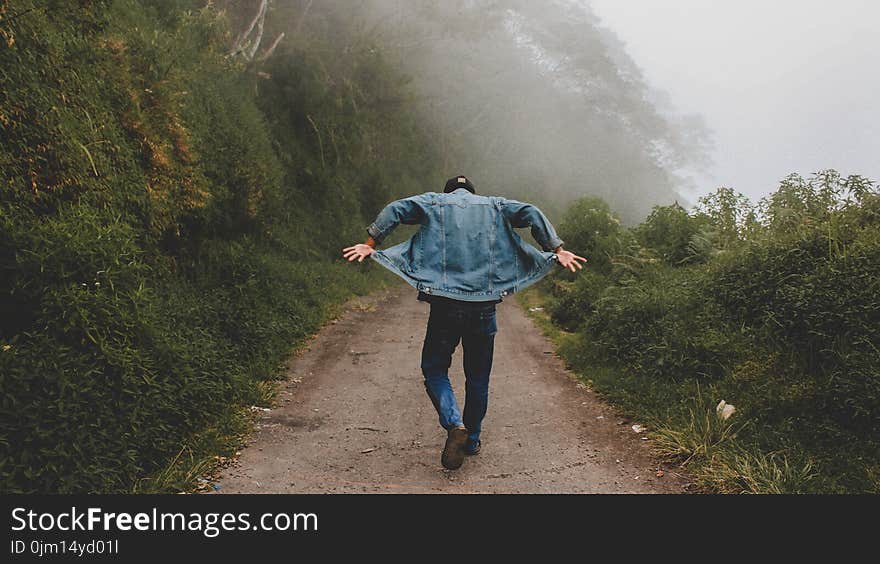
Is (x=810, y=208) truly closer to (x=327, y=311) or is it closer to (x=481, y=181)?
(x=327, y=311)

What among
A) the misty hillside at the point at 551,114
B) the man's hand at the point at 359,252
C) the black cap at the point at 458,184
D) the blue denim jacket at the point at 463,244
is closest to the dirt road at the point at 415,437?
the blue denim jacket at the point at 463,244

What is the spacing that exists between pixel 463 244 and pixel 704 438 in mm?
2413

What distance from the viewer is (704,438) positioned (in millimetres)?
4539

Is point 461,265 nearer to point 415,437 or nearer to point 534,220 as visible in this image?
point 534,220

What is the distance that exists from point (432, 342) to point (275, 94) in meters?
12.7

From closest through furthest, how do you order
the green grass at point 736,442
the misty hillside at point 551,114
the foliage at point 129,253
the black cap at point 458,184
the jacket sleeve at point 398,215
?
the foliage at point 129,253 < the green grass at point 736,442 < the jacket sleeve at point 398,215 < the black cap at point 458,184 < the misty hillside at point 551,114

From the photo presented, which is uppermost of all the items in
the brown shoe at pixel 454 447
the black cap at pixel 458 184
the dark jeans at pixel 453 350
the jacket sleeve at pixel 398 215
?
the black cap at pixel 458 184

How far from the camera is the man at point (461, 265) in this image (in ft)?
13.2

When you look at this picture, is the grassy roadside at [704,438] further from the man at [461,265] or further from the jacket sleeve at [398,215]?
the jacket sleeve at [398,215]

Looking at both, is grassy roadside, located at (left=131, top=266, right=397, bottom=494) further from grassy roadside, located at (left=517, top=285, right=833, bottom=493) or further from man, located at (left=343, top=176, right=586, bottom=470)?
grassy roadside, located at (left=517, top=285, right=833, bottom=493)

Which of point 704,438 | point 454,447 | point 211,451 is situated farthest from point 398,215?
point 704,438

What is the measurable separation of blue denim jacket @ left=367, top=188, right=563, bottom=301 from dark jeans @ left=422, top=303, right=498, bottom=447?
6.2 inches

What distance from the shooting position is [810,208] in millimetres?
6215

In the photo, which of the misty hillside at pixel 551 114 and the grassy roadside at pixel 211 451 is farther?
the misty hillside at pixel 551 114
